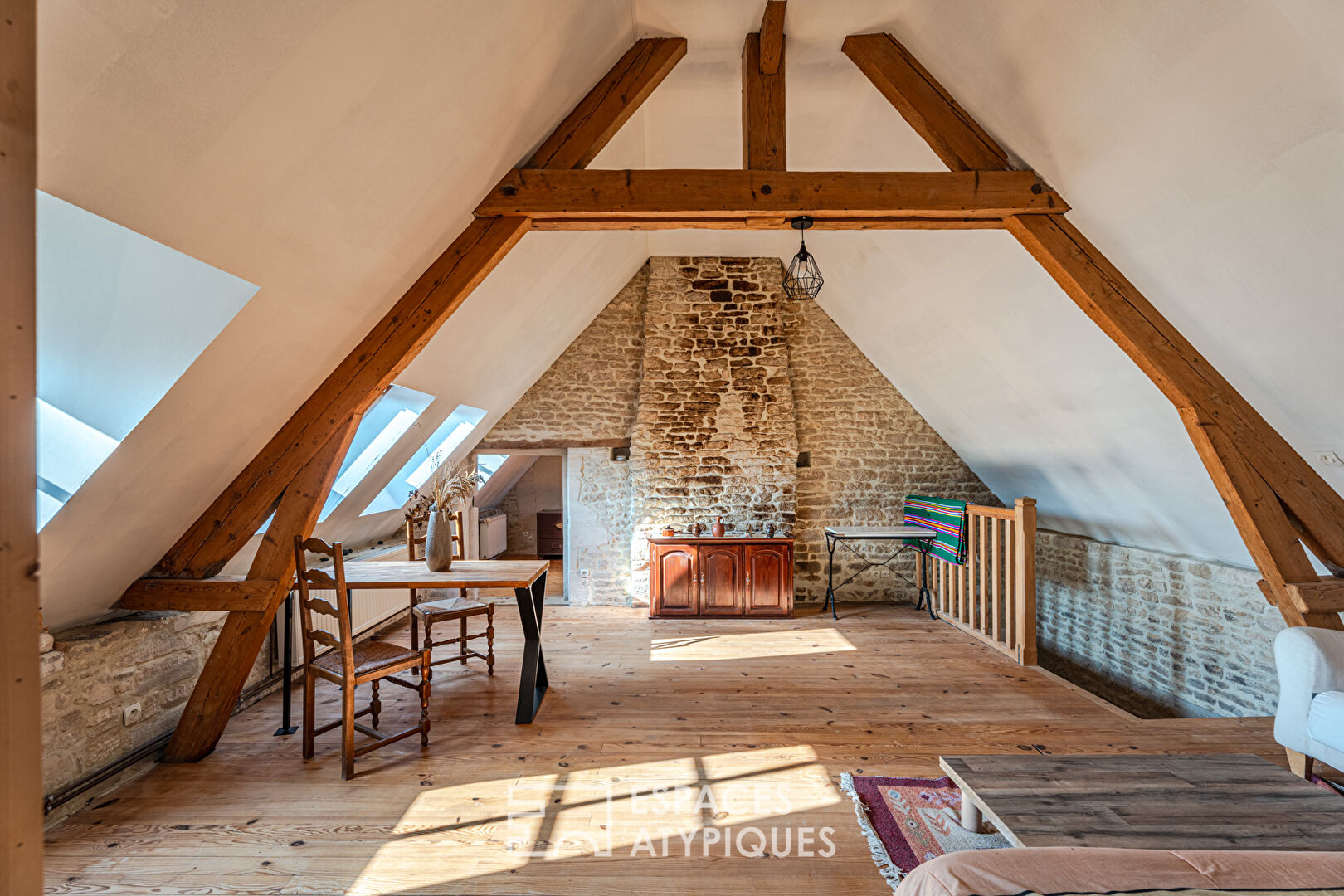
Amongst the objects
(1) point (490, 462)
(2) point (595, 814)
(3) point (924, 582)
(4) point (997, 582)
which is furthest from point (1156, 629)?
(1) point (490, 462)

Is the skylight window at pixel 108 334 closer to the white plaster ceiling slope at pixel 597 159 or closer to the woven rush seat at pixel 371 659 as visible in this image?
the white plaster ceiling slope at pixel 597 159

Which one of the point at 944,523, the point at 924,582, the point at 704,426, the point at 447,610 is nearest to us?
the point at 447,610

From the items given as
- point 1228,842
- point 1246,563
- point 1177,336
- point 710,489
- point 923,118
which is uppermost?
point 923,118

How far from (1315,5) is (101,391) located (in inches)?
164

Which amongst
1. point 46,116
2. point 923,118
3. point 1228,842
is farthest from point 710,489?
point 46,116

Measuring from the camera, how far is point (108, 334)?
2195mm

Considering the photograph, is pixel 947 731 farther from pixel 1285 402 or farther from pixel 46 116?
pixel 46 116

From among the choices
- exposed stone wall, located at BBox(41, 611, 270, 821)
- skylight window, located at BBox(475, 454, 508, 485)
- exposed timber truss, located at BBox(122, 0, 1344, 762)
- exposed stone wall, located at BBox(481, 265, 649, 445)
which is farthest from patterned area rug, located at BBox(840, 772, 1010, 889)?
skylight window, located at BBox(475, 454, 508, 485)

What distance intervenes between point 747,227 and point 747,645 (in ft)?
10.8

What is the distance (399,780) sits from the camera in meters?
2.96

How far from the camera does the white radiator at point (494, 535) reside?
891 cm

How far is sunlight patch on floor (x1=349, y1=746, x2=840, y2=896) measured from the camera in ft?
7.79

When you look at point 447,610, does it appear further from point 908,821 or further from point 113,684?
point 908,821

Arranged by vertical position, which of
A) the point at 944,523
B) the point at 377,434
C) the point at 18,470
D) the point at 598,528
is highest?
the point at 377,434
